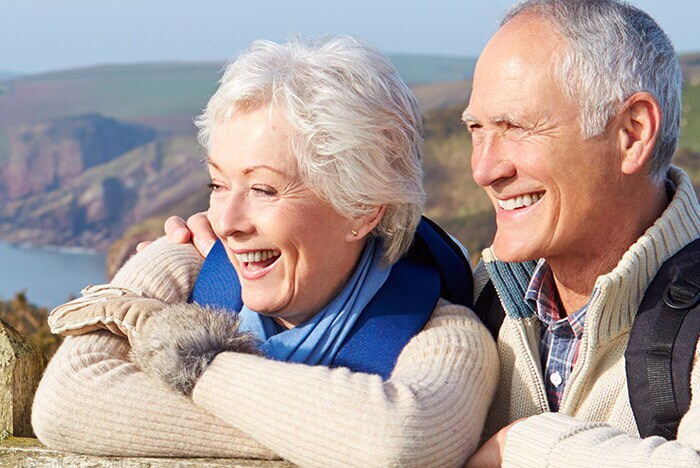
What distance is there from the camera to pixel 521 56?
2967 mm

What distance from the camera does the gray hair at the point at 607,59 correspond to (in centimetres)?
290

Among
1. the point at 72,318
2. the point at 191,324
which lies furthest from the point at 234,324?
the point at 72,318

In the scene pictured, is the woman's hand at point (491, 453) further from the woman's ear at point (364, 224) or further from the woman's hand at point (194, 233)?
the woman's hand at point (194, 233)

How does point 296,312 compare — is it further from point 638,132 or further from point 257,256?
point 638,132

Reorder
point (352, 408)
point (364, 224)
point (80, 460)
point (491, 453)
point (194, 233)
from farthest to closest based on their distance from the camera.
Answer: point (194, 233) < point (364, 224) < point (80, 460) < point (491, 453) < point (352, 408)

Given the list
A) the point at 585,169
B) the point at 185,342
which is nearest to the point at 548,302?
the point at 585,169

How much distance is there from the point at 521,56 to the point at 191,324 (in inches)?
47.6

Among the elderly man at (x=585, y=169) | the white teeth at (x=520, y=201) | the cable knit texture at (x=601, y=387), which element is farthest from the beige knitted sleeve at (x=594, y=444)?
the white teeth at (x=520, y=201)

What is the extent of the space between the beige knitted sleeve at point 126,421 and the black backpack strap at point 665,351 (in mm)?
994

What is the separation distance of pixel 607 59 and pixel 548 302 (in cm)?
78

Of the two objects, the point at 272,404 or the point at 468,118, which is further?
the point at 468,118

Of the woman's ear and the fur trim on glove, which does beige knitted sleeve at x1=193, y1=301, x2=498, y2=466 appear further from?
the woman's ear

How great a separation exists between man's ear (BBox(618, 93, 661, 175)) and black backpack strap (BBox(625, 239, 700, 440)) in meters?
0.35

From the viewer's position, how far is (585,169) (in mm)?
2961
